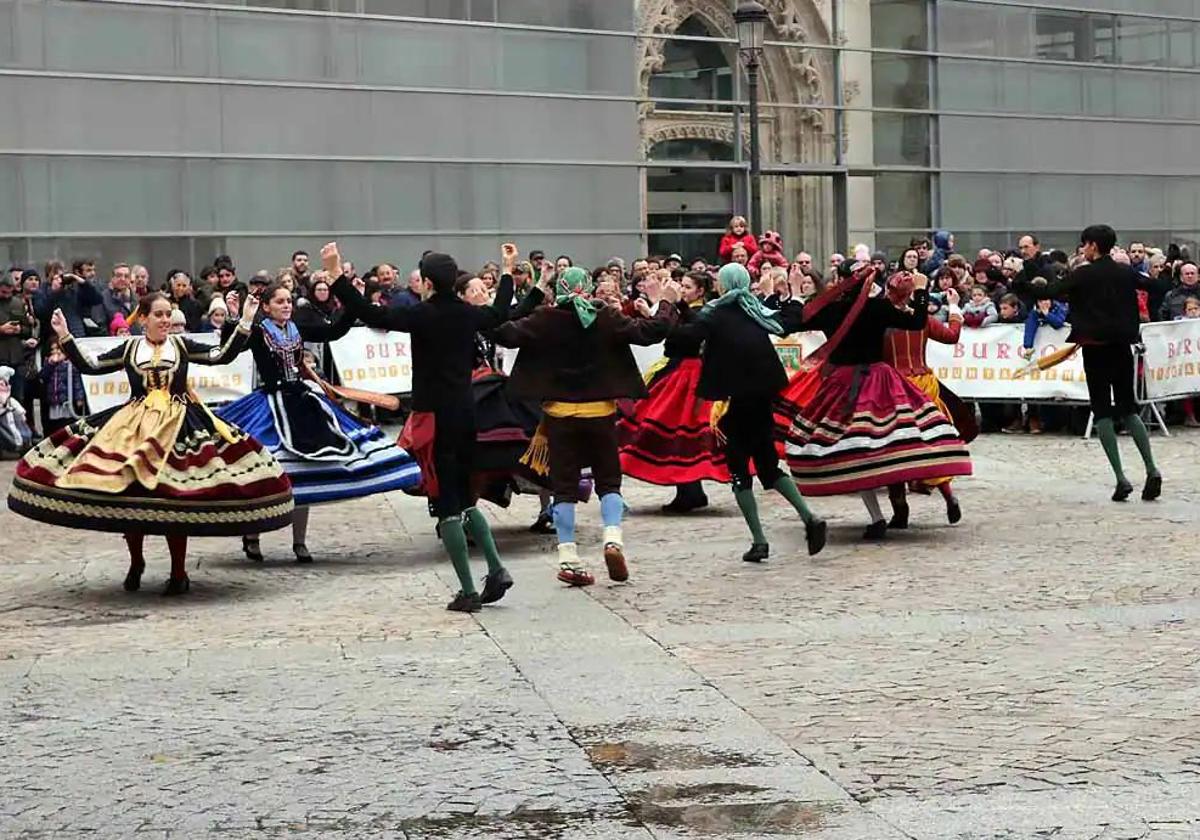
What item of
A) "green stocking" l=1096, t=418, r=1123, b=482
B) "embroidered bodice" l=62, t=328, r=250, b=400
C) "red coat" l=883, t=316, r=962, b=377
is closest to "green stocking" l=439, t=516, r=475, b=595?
"embroidered bodice" l=62, t=328, r=250, b=400

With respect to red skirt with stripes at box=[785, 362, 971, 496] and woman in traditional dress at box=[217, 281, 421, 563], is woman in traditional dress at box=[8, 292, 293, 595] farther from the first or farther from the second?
red skirt with stripes at box=[785, 362, 971, 496]

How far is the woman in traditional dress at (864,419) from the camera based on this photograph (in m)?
13.2

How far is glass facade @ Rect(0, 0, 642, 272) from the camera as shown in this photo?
931 inches

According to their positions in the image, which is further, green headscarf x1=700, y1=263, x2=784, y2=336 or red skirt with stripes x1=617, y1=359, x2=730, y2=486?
red skirt with stripes x1=617, y1=359, x2=730, y2=486

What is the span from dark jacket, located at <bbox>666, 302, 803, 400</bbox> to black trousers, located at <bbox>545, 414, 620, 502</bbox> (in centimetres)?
94

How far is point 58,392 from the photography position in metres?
20.0

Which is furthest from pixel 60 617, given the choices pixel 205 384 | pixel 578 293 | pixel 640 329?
pixel 205 384

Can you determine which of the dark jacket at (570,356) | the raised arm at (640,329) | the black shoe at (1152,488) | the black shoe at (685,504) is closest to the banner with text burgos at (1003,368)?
the black shoe at (1152,488)

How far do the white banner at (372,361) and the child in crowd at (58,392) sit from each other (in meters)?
2.45

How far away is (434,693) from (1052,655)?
2.58 metres

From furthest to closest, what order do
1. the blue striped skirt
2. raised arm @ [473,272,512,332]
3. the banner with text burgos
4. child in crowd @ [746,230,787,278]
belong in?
child in crowd @ [746,230,787,278] < the banner with text burgos < the blue striped skirt < raised arm @ [473,272,512,332]

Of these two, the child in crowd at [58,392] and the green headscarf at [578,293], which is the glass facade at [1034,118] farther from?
the green headscarf at [578,293]

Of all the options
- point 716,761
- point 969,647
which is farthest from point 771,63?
point 716,761

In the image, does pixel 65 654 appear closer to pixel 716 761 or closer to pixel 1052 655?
pixel 716 761
